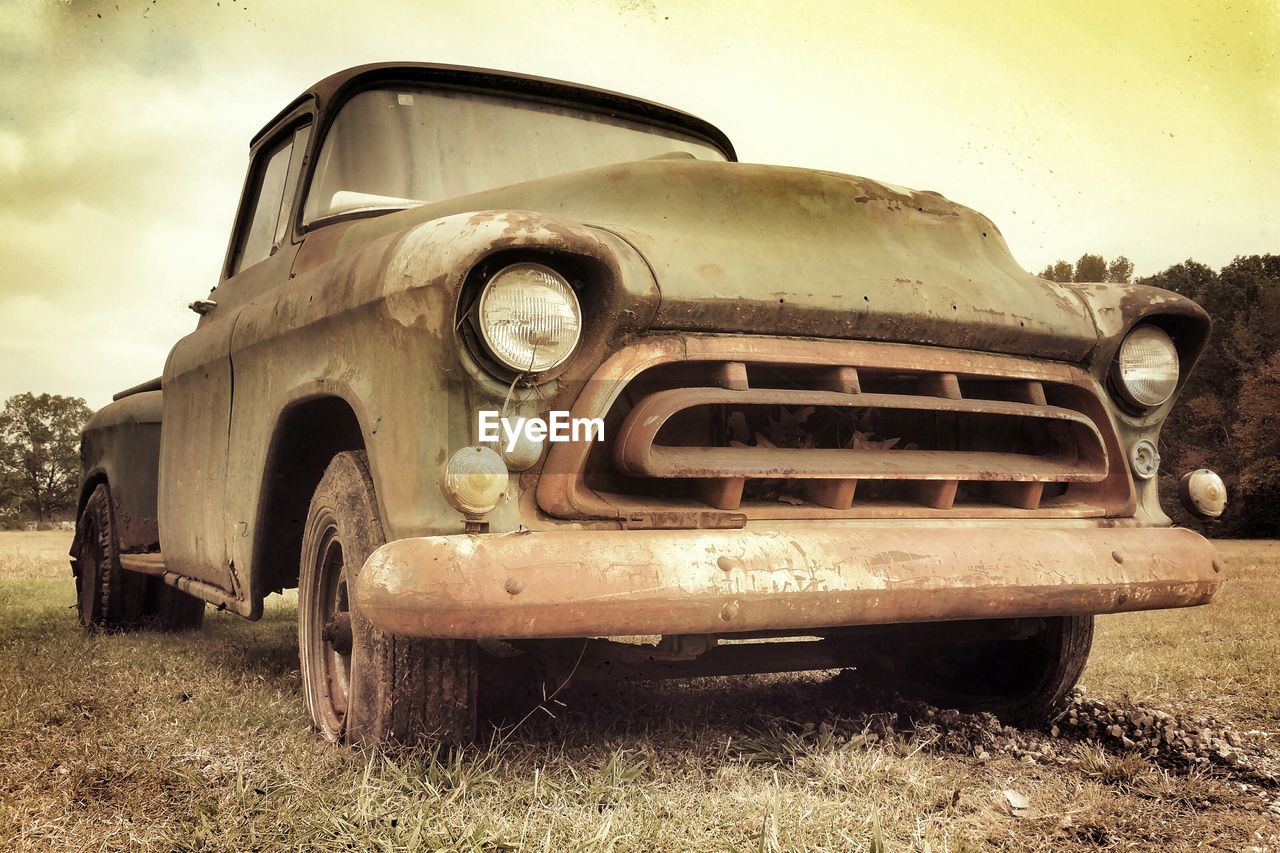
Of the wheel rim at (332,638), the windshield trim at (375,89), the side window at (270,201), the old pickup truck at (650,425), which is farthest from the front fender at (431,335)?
the side window at (270,201)

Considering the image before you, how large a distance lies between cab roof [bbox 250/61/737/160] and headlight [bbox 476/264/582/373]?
1.64m

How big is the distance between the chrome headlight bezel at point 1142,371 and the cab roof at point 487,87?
1.88m

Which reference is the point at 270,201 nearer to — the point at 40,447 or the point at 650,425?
the point at 650,425

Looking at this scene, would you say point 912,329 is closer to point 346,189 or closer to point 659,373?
point 659,373

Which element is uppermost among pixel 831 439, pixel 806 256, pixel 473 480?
pixel 806 256

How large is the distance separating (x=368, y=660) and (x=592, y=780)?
0.57 m

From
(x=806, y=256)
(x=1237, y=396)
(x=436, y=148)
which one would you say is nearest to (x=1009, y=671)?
(x=806, y=256)

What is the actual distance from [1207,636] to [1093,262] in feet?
96.4

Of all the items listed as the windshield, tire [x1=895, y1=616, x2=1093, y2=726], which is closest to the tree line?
tire [x1=895, y1=616, x2=1093, y2=726]

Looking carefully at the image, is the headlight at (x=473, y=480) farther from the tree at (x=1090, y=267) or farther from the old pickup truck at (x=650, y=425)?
the tree at (x=1090, y=267)

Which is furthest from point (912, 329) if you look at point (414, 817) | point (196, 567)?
point (196, 567)

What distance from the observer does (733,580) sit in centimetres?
225

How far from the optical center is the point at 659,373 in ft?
8.45

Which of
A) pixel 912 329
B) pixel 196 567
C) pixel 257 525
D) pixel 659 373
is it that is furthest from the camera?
pixel 196 567
